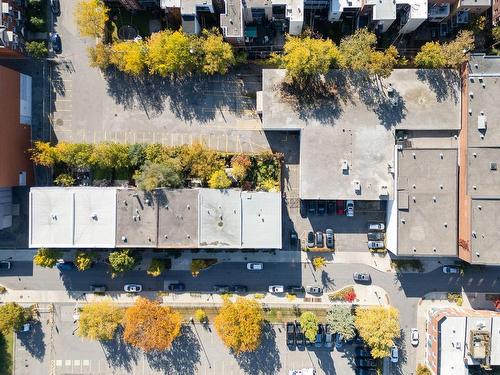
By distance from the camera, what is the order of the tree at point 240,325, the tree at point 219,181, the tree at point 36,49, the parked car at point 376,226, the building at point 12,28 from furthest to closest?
the parked car at point 376,226
the tree at point 36,49
the tree at point 219,181
the tree at point 240,325
the building at point 12,28

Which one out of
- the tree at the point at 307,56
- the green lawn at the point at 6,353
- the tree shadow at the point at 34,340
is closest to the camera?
the tree at the point at 307,56

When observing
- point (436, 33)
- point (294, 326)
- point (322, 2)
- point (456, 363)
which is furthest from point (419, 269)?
point (322, 2)

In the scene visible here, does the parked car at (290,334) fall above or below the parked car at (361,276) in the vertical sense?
below

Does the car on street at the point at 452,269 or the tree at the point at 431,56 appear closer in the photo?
the tree at the point at 431,56

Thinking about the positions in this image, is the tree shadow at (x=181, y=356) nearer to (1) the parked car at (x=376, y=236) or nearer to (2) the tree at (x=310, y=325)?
(2) the tree at (x=310, y=325)

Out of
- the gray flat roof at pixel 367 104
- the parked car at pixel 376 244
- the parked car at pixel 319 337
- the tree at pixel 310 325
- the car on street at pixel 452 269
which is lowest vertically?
the parked car at pixel 319 337

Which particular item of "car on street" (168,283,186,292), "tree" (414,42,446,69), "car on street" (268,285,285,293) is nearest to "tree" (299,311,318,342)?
"car on street" (268,285,285,293)

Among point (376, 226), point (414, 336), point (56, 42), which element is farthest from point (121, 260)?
point (414, 336)

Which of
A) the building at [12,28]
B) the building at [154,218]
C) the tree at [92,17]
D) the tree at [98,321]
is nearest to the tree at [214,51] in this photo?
the tree at [92,17]
